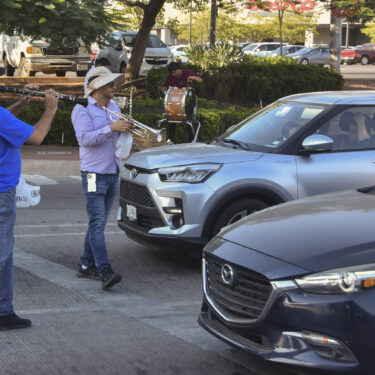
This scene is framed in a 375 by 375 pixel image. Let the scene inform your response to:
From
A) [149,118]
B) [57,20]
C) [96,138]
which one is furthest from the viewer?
[149,118]

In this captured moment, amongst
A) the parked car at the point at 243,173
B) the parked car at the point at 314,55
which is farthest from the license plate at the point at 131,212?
the parked car at the point at 314,55

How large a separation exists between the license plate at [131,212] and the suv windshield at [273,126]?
4.08 ft

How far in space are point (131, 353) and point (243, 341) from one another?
108cm

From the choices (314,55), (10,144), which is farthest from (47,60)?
(314,55)

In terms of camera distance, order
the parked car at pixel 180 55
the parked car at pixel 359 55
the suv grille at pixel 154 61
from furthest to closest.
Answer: the parked car at pixel 359 55 < the suv grille at pixel 154 61 < the parked car at pixel 180 55

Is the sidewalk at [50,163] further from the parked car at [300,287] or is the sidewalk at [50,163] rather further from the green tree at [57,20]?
the parked car at [300,287]

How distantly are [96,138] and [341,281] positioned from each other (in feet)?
11.2

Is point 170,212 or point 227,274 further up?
point 227,274

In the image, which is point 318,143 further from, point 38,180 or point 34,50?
point 34,50

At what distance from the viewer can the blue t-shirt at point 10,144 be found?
5.46 m

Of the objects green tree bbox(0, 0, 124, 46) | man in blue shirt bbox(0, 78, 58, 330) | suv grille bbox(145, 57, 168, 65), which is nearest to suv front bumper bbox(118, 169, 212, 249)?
man in blue shirt bbox(0, 78, 58, 330)

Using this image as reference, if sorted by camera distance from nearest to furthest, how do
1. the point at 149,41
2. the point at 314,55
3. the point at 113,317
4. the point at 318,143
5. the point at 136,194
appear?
the point at 113,317 < the point at 318,143 < the point at 136,194 < the point at 149,41 < the point at 314,55

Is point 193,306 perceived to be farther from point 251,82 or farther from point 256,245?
point 251,82

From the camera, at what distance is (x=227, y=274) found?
187 inches
